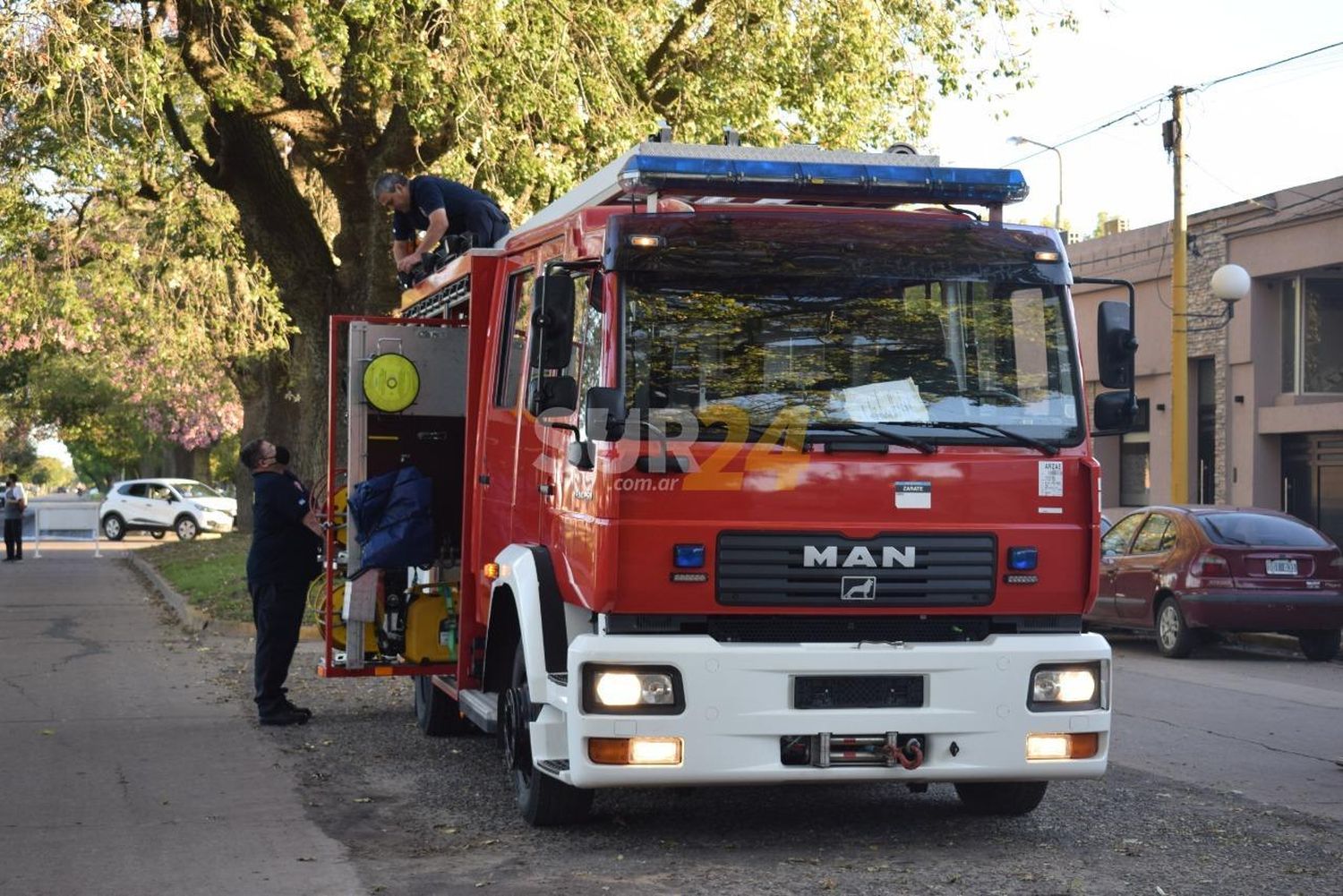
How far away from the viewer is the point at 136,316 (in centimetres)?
2936

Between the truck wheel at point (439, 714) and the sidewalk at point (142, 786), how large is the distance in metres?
0.92

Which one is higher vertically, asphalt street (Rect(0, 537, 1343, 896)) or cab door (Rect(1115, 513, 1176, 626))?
cab door (Rect(1115, 513, 1176, 626))

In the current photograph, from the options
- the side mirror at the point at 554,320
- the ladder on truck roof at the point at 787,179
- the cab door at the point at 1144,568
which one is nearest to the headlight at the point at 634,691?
the side mirror at the point at 554,320

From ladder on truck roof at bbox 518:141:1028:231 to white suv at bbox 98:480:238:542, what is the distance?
137 feet

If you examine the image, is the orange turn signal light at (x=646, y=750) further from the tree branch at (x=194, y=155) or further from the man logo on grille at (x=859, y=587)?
the tree branch at (x=194, y=155)

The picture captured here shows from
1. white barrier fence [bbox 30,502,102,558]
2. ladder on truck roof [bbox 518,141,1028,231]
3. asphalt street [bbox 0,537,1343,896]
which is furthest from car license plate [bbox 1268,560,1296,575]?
white barrier fence [bbox 30,502,102,558]

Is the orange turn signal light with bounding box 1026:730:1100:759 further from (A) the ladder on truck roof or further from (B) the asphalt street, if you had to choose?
(A) the ladder on truck roof

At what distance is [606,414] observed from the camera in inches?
268

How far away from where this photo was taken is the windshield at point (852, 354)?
694 cm

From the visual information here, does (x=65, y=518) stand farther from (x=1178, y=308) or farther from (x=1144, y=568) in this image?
(x=1144, y=568)

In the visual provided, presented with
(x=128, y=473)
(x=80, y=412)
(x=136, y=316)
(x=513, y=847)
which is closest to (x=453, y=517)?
(x=513, y=847)

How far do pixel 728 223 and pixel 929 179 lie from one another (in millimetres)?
1004

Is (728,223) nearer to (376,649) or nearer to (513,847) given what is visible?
(513,847)

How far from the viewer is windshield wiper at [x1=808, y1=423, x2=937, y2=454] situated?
22.9 feet
